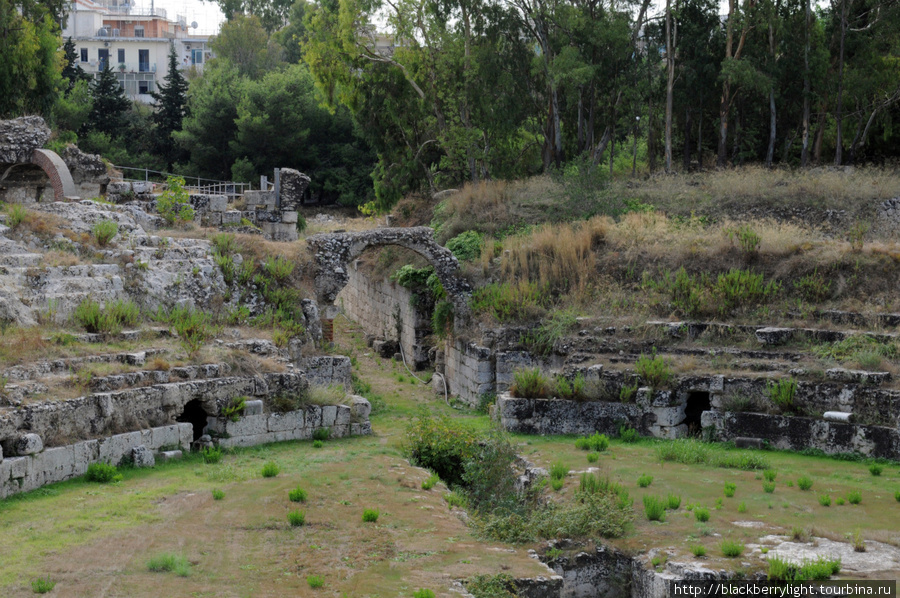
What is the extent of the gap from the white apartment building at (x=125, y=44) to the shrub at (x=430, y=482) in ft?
170

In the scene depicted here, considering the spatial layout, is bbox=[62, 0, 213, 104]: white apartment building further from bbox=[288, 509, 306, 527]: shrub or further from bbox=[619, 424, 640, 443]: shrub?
bbox=[288, 509, 306, 527]: shrub

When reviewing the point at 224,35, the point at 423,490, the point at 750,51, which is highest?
the point at 224,35

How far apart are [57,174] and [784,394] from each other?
18.4 meters

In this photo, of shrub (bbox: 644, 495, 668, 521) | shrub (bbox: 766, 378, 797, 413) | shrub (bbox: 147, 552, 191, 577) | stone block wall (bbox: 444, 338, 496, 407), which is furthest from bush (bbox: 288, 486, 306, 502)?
stone block wall (bbox: 444, 338, 496, 407)

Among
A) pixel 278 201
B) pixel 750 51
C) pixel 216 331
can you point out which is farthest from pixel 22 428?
pixel 750 51

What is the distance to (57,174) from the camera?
927 inches

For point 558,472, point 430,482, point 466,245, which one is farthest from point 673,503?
point 466,245

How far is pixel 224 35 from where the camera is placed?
54.9 meters

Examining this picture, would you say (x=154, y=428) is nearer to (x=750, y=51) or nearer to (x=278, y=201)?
(x=278, y=201)

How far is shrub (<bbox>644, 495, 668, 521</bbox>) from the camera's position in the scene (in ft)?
35.6

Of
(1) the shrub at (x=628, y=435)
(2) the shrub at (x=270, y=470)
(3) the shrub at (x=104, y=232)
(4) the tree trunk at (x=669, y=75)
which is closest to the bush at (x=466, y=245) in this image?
(1) the shrub at (x=628, y=435)

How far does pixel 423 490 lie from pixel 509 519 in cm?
175

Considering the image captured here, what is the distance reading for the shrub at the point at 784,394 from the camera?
563 inches

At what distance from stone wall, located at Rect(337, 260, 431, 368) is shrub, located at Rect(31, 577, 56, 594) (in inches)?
621
